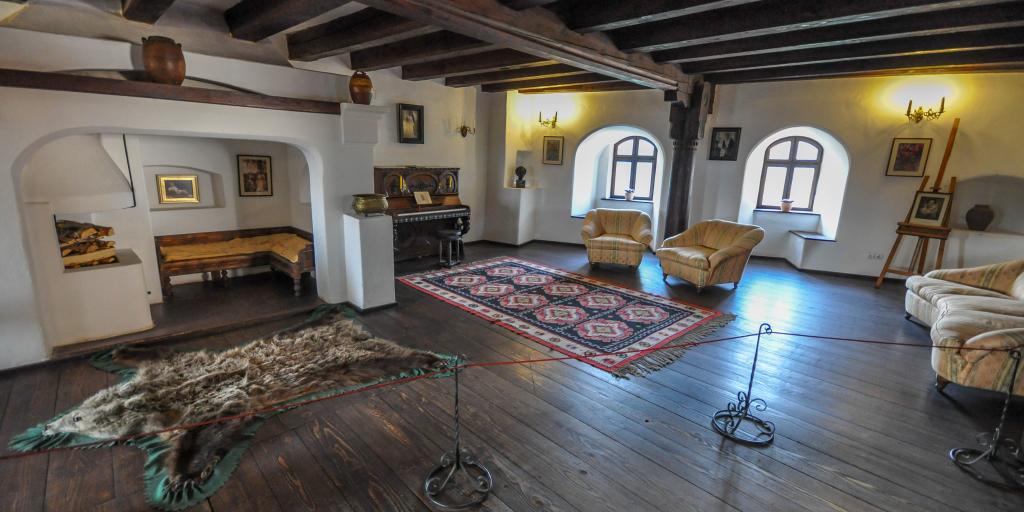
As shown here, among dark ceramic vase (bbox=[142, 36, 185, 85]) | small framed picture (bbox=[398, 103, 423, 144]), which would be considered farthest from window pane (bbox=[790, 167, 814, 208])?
dark ceramic vase (bbox=[142, 36, 185, 85])

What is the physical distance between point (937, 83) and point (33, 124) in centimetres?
937

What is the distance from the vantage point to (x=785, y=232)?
775 cm

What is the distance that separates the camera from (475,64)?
5.19 m

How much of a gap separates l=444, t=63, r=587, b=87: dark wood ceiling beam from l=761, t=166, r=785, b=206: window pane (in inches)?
165

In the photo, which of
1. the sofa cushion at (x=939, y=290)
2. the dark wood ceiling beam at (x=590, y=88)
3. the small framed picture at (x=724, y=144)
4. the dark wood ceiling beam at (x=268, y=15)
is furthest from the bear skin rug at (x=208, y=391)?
the small framed picture at (x=724, y=144)

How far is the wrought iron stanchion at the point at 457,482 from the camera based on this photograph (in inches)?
89.0

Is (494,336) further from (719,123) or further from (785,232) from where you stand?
(785,232)

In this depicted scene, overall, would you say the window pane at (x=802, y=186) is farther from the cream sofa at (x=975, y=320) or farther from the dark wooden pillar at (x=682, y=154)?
the cream sofa at (x=975, y=320)

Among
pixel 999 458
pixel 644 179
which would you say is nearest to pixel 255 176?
pixel 644 179

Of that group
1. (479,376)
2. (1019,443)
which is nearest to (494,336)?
(479,376)

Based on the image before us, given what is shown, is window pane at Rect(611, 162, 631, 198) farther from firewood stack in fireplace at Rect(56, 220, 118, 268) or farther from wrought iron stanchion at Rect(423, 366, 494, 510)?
firewood stack in fireplace at Rect(56, 220, 118, 268)

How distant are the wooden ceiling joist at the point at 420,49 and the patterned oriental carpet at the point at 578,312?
8.57 feet

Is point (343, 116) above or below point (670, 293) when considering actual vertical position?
above

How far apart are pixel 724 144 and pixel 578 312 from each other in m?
4.30
